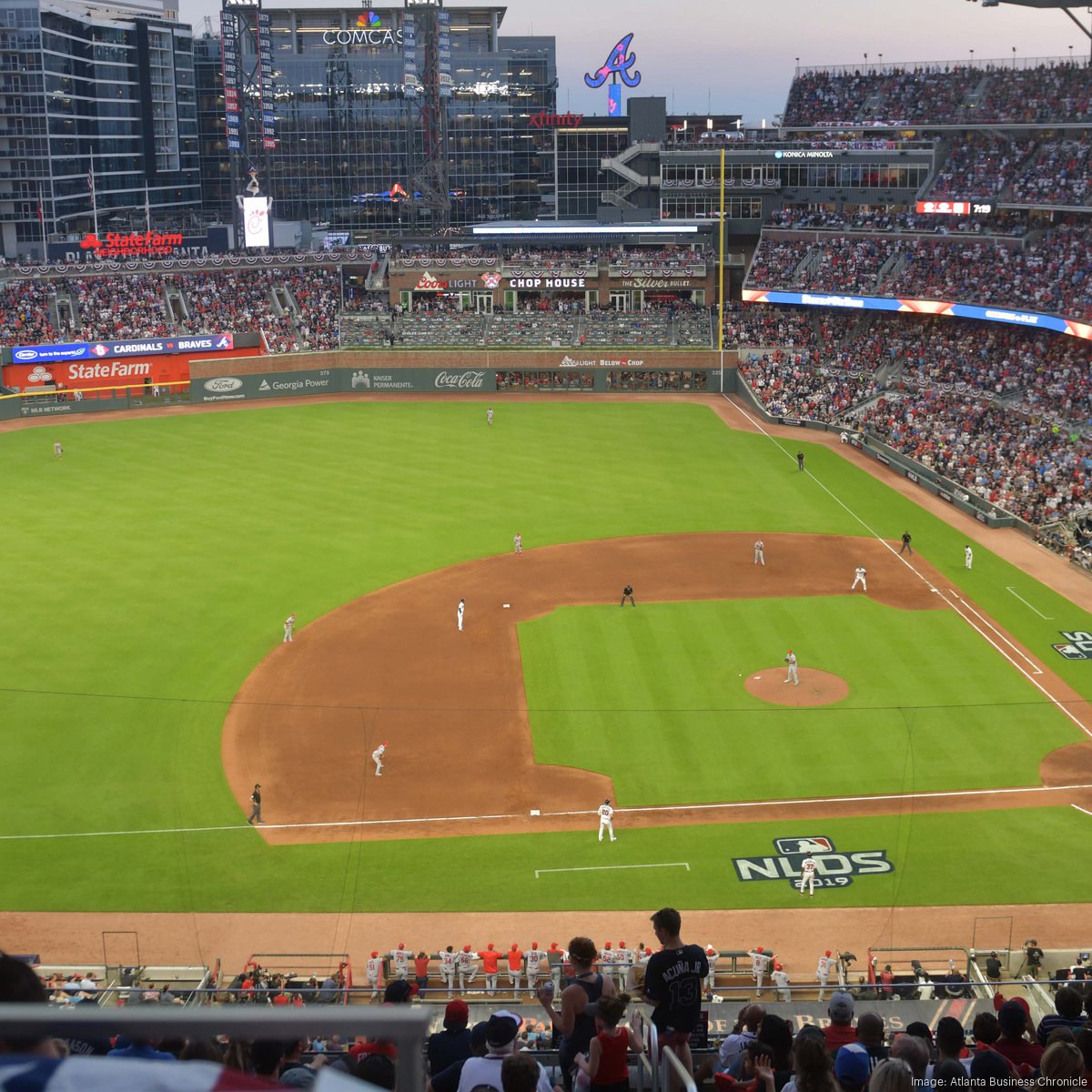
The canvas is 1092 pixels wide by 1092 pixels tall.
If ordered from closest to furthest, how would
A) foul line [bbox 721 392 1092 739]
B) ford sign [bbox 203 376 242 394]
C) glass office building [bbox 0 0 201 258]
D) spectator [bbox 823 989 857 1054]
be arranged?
spectator [bbox 823 989 857 1054] → foul line [bbox 721 392 1092 739] → ford sign [bbox 203 376 242 394] → glass office building [bbox 0 0 201 258]

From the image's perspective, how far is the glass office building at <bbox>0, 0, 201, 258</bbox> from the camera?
364ft

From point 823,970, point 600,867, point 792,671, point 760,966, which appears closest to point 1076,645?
point 792,671

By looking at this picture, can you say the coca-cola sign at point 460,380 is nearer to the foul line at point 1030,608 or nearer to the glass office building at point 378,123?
the glass office building at point 378,123

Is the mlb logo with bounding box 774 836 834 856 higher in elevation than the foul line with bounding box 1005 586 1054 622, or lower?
lower

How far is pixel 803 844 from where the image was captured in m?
28.9

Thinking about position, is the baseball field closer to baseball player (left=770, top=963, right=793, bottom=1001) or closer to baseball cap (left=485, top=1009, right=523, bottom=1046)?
baseball player (left=770, top=963, right=793, bottom=1001)

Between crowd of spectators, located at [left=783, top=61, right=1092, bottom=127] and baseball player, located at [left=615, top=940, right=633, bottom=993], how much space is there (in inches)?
2564

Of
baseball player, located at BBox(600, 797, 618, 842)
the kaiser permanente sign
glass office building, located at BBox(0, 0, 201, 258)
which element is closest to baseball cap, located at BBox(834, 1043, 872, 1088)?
baseball player, located at BBox(600, 797, 618, 842)

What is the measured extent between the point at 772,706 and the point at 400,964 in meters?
15.4

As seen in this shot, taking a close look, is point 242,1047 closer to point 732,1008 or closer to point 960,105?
point 732,1008

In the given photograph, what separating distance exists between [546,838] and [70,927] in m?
10.5

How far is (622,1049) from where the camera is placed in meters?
9.71

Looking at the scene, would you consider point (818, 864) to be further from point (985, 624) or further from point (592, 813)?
point (985, 624)

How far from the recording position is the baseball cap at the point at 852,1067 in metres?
9.07
